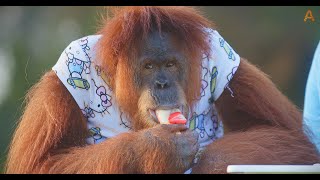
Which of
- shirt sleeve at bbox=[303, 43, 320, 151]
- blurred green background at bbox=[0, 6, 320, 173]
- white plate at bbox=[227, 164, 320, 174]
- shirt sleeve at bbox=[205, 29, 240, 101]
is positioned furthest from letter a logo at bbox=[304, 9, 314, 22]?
white plate at bbox=[227, 164, 320, 174]

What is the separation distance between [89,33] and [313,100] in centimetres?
91

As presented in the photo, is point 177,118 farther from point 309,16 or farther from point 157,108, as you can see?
point 309,16

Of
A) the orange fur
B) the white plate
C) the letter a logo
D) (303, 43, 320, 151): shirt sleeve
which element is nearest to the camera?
the white plate

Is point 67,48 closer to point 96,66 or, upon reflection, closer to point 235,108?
point 96,66

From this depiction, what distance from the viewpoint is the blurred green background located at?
9.87ft

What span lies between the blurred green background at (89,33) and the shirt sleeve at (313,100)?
0.34 ft

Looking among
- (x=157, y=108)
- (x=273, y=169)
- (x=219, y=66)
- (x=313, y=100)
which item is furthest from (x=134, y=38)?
(x=313, y=100)

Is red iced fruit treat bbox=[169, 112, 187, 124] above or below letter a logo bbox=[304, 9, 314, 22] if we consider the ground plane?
below

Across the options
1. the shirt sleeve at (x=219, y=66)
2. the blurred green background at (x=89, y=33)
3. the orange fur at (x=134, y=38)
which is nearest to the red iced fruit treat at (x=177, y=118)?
the orange fur at (x=134, y=38)

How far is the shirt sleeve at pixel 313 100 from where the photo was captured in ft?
10.2

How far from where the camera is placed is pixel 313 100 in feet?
10.3

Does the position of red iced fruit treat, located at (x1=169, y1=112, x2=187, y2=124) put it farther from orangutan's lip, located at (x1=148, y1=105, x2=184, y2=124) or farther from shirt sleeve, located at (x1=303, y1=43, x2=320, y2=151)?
shirt sleeve, located at (x1=303, y1=43, x2=320, y2=151)

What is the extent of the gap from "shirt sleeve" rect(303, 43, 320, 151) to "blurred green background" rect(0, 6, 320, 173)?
10 centimetres

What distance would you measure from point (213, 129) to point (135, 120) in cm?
43
